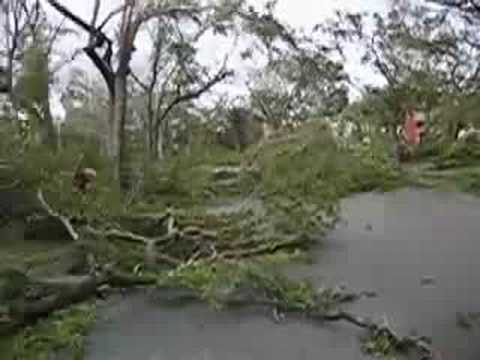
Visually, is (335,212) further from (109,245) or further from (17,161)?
(17,161)

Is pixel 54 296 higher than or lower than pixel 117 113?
lower

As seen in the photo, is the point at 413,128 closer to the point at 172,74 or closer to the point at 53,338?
the point at 172,74

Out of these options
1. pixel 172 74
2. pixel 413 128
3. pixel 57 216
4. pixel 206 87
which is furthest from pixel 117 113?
pixel 413 128

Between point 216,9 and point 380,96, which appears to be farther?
point 380,96

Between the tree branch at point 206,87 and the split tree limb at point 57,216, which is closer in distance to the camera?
the split tree limb at point 57,216

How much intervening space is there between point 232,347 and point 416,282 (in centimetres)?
222

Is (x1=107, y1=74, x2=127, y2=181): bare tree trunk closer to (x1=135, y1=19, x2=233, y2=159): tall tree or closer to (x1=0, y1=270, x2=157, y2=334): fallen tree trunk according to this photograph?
(x1=135, y1=19, x2=233, y2=159): tall tree

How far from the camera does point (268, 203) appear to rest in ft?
24.0

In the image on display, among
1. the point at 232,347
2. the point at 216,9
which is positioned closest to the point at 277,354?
the point at 232,347

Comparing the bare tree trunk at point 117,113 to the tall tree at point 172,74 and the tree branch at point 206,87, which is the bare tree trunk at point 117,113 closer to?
the tall tree at point 172,74

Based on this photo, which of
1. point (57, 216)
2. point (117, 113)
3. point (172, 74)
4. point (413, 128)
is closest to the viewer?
point (57, 216)

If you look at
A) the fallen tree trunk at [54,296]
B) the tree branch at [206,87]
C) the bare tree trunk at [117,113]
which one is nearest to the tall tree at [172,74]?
the tree branch at [206,87]

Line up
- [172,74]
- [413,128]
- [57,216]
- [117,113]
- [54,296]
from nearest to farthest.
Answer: [54,296], [57,216], [117,113], [413,128], [172,74]

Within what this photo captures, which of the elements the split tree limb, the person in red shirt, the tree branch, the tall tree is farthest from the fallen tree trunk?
the person in red shirt
